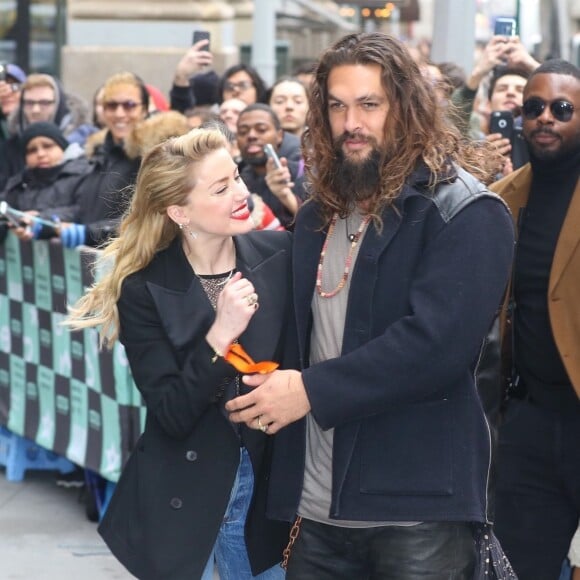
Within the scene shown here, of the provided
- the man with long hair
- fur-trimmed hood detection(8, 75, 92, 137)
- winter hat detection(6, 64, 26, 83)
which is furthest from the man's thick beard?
winter hat detection(6, 64, 26, 83)

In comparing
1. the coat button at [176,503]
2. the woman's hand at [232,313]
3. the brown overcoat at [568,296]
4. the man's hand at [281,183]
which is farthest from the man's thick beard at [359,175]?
the man's hand at [281,183]

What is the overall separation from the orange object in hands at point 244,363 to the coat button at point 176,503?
0.41 metres

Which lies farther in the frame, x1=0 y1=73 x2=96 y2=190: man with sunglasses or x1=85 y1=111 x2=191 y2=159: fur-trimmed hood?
x1=0 y1=73 x2=96 y2=190: man with sunglasses

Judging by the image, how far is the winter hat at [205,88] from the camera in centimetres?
927

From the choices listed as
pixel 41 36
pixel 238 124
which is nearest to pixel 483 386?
pixel 238 124

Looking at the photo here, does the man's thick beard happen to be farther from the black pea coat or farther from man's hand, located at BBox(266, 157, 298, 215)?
man's hand, located at BBox(266, 157, 298, 215)

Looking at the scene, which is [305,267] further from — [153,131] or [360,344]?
[153,131]

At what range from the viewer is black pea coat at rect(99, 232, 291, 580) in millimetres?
3520

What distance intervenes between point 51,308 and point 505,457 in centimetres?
295

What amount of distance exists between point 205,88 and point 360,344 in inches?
248

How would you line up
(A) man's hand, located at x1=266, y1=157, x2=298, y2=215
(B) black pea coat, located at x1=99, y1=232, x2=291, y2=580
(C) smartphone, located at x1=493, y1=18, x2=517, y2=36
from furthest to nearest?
1. (C) smartphone, located at x1=493, y1=18, x2=517, y2=36
2. (A) man's hand, located at x1=266, y1=157, x2=298, y2=215
3. (B) black pea coat, located at x1=99, y1=232, x2=291, y2=580

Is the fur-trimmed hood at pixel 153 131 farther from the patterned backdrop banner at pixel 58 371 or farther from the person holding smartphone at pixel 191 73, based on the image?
the person holding smartphone at pixel 191 73

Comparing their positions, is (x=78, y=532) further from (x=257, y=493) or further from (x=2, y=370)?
(x=257, y=493)

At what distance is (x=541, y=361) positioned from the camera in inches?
165
